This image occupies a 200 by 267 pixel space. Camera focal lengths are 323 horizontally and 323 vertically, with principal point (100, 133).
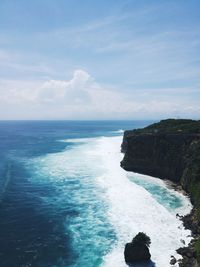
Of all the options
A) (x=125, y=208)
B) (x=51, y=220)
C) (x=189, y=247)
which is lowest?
(x=51, y=220)

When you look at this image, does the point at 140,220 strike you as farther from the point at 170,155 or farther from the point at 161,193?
the point at 170,155

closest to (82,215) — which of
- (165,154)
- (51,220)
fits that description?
(51,220)

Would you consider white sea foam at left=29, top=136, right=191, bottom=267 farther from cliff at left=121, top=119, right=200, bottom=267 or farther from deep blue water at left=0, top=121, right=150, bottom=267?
cliff at left=121, top=119, right=200, bottom=267

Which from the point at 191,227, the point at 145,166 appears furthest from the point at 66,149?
the point at 191,227

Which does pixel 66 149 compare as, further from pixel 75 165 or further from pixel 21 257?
pixel 21 257

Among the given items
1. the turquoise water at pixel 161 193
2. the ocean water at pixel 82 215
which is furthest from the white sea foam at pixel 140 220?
the turquoise water at pixel 161 193

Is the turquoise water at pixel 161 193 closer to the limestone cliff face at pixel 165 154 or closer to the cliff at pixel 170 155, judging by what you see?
the cliff at pixel 170 155
